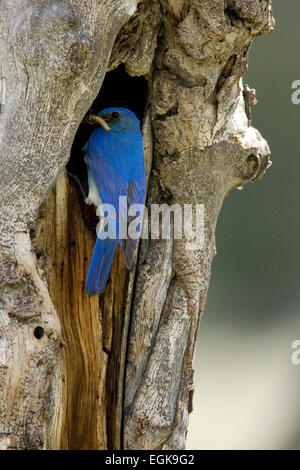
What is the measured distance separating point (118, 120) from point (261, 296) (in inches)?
96.9

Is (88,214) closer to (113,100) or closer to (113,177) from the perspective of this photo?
(113,177)

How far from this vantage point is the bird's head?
4.19 metres

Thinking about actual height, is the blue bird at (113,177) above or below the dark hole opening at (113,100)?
below

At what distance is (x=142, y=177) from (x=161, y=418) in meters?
1.07

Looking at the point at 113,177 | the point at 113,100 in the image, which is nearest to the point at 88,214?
the point at 113,177

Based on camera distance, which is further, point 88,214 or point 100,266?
point 88,214

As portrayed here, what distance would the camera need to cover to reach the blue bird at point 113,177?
3854mm

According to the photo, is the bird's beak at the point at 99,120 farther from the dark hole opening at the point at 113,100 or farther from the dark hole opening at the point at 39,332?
the dark hole opening at the point at 39,332

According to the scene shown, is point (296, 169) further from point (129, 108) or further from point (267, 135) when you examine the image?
point (129, 108)

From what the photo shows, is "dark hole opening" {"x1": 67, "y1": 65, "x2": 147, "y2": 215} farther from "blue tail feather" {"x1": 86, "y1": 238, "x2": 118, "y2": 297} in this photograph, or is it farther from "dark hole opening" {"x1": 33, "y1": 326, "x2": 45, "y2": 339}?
"dark hole opening" {"x1": 33, "y1": 326, "x2": 45, "y2": 339}

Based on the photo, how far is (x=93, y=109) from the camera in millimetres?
4469

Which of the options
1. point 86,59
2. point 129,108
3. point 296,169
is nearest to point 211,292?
point 296,169

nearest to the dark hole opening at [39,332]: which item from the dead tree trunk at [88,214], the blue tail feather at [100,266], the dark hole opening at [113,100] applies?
the dead tree trunk at [88,214]

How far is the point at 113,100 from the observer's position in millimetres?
4480
